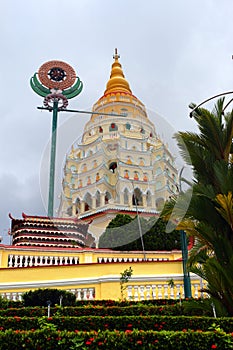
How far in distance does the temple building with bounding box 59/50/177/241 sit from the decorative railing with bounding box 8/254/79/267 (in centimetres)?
1538

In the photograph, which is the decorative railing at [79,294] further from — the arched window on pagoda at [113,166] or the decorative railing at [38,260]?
the arched window on pagoda at [113,166]

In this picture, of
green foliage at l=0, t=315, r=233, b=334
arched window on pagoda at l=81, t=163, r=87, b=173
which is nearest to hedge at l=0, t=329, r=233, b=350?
green foliage at l=0, t=315, r=233, b=334

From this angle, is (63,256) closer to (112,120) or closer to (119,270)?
(119,270)

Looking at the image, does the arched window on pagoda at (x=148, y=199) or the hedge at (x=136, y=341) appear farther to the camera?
the arched window on pagoda at (x=148, y=199)

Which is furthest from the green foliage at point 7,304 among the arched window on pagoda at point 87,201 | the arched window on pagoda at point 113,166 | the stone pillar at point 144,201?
the arched window on pagoda at point 113,166

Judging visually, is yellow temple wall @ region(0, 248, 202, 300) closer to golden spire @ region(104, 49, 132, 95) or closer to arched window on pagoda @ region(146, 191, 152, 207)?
arched window on pagoda @ region(146, 191, 152, 207)

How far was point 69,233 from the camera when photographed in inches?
955

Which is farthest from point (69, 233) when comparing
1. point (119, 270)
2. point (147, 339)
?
point (147, 339)

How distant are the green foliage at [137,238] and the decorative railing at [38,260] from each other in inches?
131

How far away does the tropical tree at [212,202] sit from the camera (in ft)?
24.4

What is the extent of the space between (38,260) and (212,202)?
10527 millimetres

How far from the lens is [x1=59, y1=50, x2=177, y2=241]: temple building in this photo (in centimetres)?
3372

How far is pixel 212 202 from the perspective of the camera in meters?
8.23

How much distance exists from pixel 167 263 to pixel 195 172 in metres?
4.49
